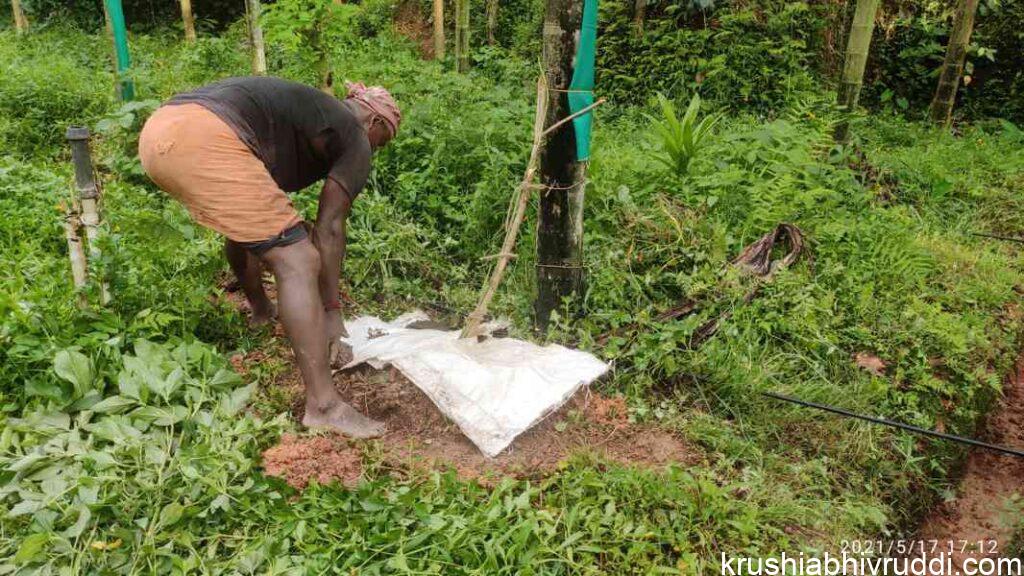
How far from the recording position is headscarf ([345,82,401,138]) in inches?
119

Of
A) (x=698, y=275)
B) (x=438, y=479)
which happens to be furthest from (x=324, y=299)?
(x=698, y=275)

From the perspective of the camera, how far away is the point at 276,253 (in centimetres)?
257

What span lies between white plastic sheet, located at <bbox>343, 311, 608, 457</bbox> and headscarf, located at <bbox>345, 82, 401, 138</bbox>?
37.1 inches

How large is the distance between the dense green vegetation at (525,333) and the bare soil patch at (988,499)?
139mm

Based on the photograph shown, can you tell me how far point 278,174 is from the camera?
2850 mm

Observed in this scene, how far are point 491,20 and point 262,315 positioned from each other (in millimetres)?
7817

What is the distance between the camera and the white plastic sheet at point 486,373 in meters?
2.70

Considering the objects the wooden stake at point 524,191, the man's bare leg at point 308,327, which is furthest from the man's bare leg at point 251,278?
the wooden stake at point 524,191

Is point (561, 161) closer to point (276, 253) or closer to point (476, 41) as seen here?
Answer: point (276, 253)

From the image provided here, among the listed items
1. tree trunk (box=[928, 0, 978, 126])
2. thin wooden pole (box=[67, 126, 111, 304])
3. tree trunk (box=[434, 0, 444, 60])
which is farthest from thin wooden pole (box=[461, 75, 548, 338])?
tree trunk (box=[434, 0, 444, 60])

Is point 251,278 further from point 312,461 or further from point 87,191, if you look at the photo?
point 312,461

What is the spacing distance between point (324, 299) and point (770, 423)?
1.92m

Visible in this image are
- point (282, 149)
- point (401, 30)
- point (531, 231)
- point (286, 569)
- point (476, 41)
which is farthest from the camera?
point (401, 30)

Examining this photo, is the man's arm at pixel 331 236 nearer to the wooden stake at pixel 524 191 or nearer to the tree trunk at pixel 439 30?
the wooden stake at pixel 524 191
